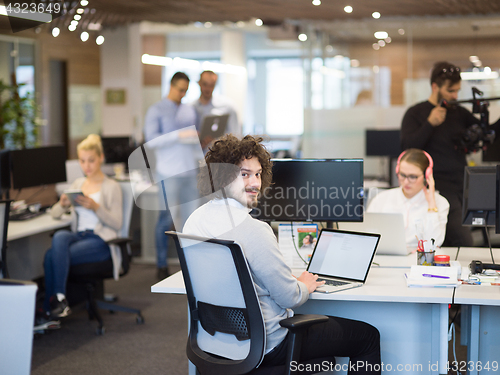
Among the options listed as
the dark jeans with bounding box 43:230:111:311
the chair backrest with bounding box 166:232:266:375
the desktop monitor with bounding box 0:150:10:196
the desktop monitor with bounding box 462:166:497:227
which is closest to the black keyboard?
the desktop monitor with bounding box 0:150:10:196

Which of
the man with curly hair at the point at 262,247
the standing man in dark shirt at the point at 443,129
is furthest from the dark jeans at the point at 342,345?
the standing man in dark shirt at the point at 443,129

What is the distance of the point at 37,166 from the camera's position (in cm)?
430

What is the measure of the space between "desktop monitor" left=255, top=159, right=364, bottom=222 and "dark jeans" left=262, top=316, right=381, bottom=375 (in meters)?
0.67

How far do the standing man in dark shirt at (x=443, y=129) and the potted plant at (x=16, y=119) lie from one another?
5835 mm

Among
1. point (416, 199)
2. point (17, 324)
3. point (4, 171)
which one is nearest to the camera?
point (17, 324)

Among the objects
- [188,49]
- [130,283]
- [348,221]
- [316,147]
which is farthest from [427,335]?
[188,49]

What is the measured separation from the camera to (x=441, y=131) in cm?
371

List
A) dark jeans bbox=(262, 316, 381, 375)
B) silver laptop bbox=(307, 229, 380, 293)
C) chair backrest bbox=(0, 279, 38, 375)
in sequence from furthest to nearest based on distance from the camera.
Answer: silver laptop bbox=(307, 229, 380, 293) < dark jeans bbox=(262, 316, 381, 375) < chair backrest bbox=(0, 279, 38, 375)

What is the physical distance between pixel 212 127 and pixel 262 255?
3.35 metres

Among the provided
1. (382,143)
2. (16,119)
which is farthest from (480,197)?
(16,119)

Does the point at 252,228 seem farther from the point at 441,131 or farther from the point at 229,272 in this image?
the point at 441,131

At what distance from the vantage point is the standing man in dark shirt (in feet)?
11.9

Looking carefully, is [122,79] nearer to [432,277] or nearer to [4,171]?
[4,171]

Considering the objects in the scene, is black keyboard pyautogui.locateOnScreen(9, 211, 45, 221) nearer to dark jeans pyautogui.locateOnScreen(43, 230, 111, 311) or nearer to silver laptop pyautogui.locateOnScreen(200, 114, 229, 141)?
dark jeans pyautogui.locateOnScreen(43, 230, 111, 311)
